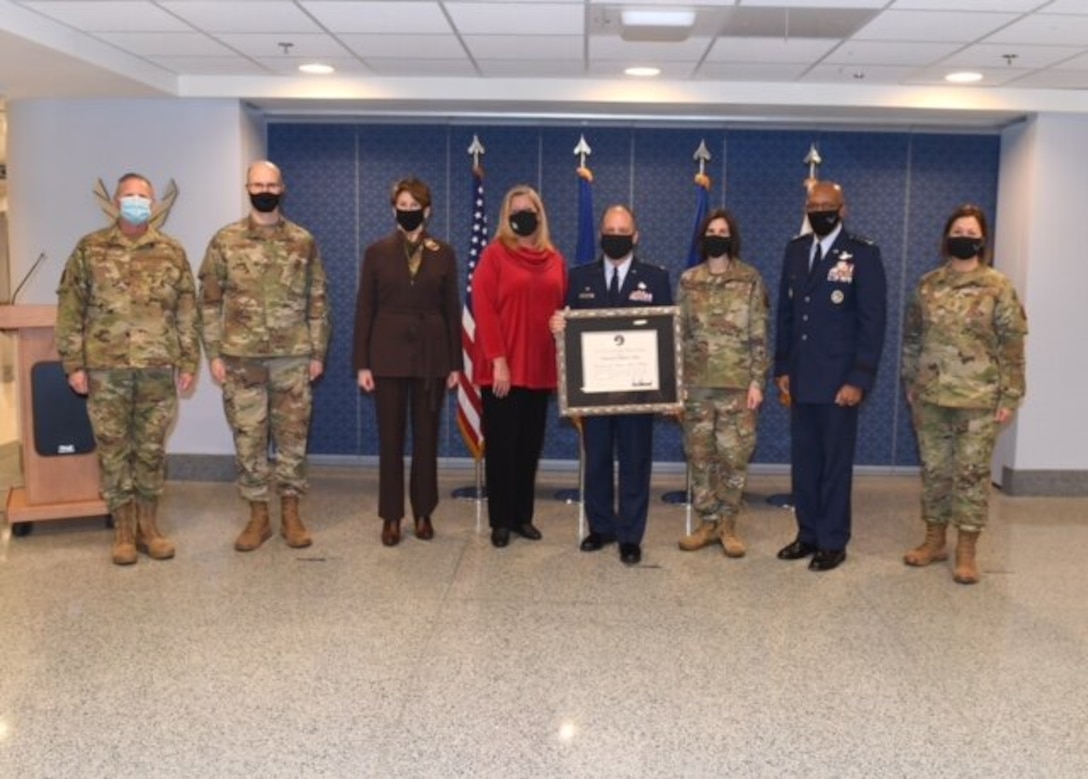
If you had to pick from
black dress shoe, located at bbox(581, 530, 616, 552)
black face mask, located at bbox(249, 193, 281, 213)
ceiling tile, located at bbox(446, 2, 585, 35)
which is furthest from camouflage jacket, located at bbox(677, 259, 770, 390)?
black face mask, located at bbox(249, 193, 281, 213)

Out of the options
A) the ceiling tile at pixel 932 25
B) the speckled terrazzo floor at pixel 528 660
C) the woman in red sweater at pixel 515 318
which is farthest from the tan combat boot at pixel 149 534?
the ceiling tile at pixel 932 25

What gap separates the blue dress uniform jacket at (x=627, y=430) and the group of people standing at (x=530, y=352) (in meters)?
0.01

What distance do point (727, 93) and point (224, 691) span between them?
4.52 m

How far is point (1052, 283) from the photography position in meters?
6.36

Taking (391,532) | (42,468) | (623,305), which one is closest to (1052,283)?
(623,305)

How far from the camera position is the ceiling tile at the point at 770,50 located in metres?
5.01

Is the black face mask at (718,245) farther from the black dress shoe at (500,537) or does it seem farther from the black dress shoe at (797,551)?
the black dress shoe at (500,537)

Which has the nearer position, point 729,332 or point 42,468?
point 729,332

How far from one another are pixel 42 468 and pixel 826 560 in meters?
3.85

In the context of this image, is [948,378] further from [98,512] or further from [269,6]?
[98,512]

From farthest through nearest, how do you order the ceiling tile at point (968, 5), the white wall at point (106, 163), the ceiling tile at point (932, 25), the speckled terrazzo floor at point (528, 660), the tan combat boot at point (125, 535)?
the white wall at point (106, 163)
the tan combat boot at point (125, 535)
the ceiling tile at point (932, 25)
the ceiling tile at point (968, 5)
the speckled terrazzo floor at point (528, 660)

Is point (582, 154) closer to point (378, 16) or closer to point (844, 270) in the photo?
point (378, 16)

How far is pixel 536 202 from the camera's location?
15.2ft

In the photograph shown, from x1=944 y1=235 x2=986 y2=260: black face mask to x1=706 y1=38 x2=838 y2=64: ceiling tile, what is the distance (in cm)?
127
